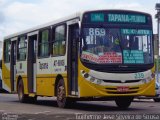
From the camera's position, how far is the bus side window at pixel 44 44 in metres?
22.4

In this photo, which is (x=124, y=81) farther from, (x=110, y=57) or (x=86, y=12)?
(x=86, y=12)

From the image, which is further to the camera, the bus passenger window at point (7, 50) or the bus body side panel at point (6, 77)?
the bus passenger window at point (7, 50)

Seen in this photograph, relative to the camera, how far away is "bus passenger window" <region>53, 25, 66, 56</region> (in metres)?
20.5

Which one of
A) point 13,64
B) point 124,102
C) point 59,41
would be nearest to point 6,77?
point 13,64

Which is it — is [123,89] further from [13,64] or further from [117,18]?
[13,64]

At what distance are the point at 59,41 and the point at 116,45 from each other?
8.55ft

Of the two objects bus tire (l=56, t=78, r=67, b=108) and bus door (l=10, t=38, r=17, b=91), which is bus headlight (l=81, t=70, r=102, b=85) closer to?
bus tire (l=56, t=78, r=67, b=108)

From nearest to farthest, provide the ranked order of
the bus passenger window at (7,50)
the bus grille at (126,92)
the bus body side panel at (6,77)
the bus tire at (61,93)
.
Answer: the bus grille at (126,92), the bus tire at (61,93), the bus body side panel at (6,77), the bus passenger window at (7,50)

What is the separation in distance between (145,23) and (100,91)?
9.62 feet

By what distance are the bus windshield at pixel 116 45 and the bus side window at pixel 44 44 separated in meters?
3.47

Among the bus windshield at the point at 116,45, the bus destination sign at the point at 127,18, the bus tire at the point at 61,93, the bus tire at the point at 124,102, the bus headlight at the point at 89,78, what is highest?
the bus destination sign at the point at 127,18

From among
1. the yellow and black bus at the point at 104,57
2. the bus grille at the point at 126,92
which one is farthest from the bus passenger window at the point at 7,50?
the bus grille at the point at 126,92

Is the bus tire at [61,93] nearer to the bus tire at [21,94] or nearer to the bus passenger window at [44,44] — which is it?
the bus passenger window at [44,44]

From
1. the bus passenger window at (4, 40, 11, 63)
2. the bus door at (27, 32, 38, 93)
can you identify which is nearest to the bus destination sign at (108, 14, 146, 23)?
Result: the bus door at (27, 32, 38, 93)
